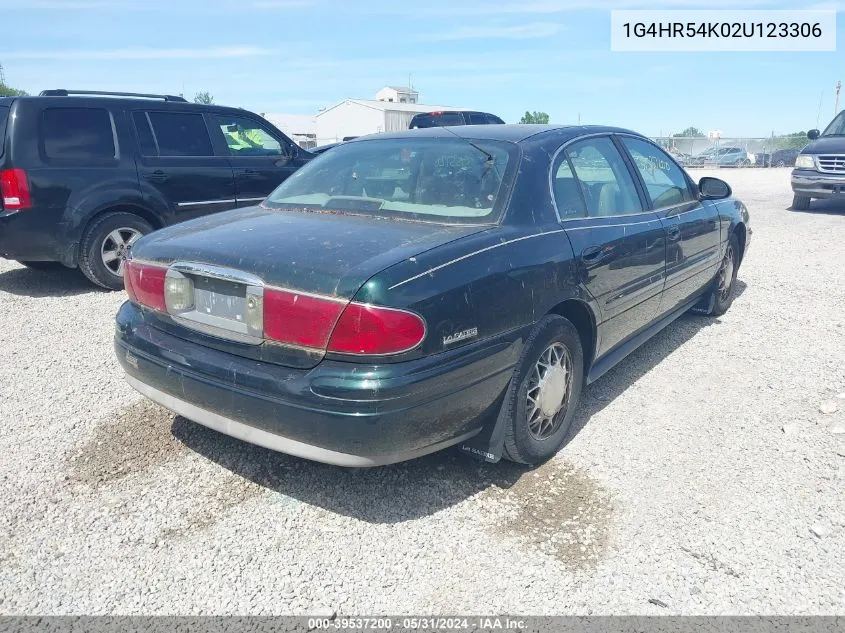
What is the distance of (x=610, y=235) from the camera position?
3521 mm

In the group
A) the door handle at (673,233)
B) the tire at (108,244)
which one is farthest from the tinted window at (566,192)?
the tire at (108,244)

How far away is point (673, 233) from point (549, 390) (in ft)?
5.65

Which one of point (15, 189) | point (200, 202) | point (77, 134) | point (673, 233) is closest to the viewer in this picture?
point (673, 233)

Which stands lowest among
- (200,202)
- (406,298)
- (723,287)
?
(723,287)

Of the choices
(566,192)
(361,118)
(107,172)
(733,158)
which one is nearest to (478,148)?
(566,192)

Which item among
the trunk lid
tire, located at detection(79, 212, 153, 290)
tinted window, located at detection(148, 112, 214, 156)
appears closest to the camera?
the trunk lid

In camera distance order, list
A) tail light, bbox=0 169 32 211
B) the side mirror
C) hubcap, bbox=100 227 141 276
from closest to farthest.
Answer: the side mirror → tail light, bbox=0 169 32 211 → hubcap, bbox=100 227 141 276

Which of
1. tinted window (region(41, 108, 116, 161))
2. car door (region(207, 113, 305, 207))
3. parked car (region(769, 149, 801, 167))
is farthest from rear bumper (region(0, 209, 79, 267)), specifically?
parked car (region(769, 149, 801, 167))

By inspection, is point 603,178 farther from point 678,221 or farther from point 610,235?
point 678,221

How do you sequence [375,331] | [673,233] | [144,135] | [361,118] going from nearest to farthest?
[375,331]
[673,233]
[144,135]
[361,118]

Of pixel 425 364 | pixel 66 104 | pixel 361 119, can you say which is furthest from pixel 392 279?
pixel 361 119

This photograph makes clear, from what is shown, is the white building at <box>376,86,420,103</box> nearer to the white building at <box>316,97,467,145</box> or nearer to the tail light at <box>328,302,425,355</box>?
the white building at <box>316,97,467,145</box>

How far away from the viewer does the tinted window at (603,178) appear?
3574 mm

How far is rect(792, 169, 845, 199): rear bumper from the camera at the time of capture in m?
11.8
